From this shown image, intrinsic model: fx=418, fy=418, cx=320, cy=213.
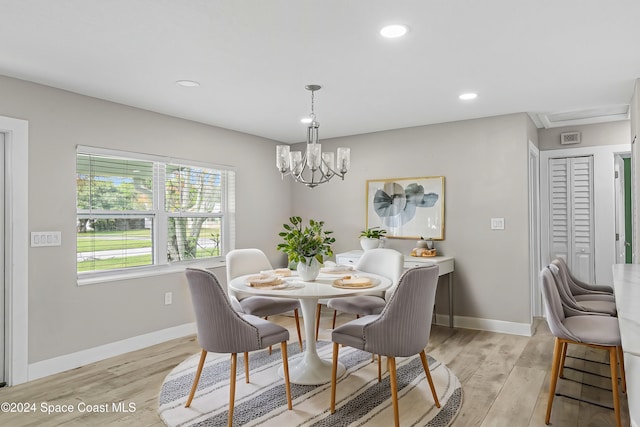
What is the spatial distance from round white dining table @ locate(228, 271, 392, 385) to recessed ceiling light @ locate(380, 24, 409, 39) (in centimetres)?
153

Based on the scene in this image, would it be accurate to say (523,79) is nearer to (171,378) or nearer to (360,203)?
(360,203)

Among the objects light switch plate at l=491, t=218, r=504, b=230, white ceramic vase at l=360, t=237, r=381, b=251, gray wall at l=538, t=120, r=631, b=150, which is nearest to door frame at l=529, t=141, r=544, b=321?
gray wall at l=538, t=120, r=631, b=150

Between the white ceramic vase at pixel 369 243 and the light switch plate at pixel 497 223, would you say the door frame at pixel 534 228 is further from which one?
the white ceramic vase at pixel 369 243

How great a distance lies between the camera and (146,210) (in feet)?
13.3

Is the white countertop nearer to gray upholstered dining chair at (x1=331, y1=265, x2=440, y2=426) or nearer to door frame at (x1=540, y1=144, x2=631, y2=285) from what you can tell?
gray upholstered dining chair at (x1=331, y1=265, x2=440, y2=426)

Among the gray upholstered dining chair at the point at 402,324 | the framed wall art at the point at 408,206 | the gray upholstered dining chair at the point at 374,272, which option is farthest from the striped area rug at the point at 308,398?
the framed wall art at the point at 408,206

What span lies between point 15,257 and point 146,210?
119 cm

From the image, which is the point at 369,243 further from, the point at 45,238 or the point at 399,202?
the point at 45,238

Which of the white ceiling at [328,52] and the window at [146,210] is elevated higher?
the white ceiling at [328,52]

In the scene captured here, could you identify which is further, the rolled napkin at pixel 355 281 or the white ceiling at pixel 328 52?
the rolled napkin at pixel 355 281

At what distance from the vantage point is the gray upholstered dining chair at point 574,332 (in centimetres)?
232

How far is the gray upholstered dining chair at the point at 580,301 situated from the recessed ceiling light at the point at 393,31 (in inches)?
68.4

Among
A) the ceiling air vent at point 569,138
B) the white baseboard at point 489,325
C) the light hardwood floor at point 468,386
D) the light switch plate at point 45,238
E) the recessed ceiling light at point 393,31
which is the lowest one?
the light hardwood floor at point 468,386

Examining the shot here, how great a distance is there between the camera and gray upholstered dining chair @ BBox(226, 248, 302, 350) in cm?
343
